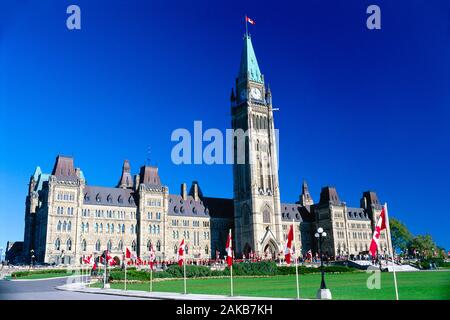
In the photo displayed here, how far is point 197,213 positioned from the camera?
102m

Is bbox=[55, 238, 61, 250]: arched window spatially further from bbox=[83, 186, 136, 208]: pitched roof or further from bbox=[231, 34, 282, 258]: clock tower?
bbox=[231, 34, 282, 258]: clock tower

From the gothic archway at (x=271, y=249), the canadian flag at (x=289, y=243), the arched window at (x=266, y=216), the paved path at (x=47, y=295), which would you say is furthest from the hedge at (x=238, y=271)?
the arched window at (x=266, y=216)

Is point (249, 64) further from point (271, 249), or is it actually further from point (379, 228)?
point (379, 228)

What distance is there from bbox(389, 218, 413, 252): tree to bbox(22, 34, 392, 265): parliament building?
7122 millimetres

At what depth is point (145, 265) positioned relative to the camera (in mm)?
66188

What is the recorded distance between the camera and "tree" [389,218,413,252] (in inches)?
4852

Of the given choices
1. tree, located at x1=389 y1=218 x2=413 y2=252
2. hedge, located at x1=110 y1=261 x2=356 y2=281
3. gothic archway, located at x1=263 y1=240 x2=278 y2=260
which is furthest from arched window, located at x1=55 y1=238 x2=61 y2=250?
tree, located at x1=389 y1=218 x2=413 y2=252

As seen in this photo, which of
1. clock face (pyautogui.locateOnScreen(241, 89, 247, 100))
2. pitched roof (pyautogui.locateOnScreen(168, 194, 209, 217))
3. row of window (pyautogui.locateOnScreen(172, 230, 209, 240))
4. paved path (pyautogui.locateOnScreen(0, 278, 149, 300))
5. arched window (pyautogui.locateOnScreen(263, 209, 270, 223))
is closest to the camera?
paved path (pyautogui.locateOnScreen(0, 278, 149, 300))

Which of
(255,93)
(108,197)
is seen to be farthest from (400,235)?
(108,197)

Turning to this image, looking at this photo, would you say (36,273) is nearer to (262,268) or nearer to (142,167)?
(262,268)

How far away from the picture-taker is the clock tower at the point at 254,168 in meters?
96.5
